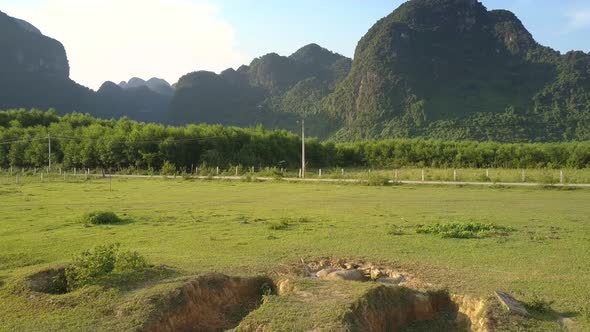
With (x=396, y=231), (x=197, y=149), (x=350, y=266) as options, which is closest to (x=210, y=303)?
(x=350, y=266)

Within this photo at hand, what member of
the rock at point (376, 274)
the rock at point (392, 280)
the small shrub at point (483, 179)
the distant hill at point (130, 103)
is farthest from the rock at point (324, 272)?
the distant hill at point (130, 103)

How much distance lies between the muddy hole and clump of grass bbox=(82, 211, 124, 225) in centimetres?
667

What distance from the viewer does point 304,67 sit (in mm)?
150250

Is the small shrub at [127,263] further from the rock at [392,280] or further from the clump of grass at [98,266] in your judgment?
the rock at [392,280]

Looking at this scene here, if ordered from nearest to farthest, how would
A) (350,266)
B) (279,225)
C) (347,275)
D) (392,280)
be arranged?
(347,275)
(392,280)
(350,266)
(279,225)

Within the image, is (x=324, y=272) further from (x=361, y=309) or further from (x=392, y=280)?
(x=361, y=309)

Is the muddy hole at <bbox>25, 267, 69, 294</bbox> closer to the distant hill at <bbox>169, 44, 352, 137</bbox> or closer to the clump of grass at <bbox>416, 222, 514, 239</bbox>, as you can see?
the clump of grass at <bbox>416, 222, 514, 239</bbox>

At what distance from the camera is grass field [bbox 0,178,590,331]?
6.81 metres

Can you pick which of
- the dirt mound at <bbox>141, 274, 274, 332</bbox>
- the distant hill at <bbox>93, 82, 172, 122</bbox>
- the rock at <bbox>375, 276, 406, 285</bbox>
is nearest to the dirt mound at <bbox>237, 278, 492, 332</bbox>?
the dirt mound at <bbox>141, 274, 274, 332</bbox>

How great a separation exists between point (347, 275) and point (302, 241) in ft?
10.5

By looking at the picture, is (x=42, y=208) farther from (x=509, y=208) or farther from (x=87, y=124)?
Result: (x=87, y=124)

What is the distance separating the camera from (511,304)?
6445mm

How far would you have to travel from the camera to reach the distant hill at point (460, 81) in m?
77.1

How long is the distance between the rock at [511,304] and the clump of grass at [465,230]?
16.5 ft
